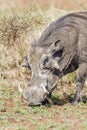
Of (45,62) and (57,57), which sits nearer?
(45,62)

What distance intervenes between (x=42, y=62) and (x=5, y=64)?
2.69m

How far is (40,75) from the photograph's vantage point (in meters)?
8.09

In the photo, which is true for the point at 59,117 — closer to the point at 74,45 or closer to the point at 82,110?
the point at 82,110

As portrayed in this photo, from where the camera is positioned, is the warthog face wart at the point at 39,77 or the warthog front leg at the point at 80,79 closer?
the warthog face wart at the point at 39,77

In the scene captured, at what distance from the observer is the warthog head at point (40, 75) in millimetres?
8000

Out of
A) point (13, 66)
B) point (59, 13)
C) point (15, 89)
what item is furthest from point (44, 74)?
point (59, 13)

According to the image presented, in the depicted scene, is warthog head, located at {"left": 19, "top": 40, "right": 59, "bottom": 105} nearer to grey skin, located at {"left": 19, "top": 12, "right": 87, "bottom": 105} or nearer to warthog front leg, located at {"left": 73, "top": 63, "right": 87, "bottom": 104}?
grey skin, located at {"left": 19, "top": 12, "right": 87, "bottom": 105}

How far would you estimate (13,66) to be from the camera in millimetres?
10672

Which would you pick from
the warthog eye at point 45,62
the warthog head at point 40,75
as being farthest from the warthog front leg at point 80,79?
the warthog eye at point 45,62

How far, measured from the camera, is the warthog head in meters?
8.00

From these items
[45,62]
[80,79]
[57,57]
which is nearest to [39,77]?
[45,62]

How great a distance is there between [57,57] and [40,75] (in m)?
0.39

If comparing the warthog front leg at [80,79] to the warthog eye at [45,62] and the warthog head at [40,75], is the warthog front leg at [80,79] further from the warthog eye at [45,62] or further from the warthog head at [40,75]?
the warthog eye at [45,62]

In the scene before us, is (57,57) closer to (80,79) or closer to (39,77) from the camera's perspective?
(39,77)
